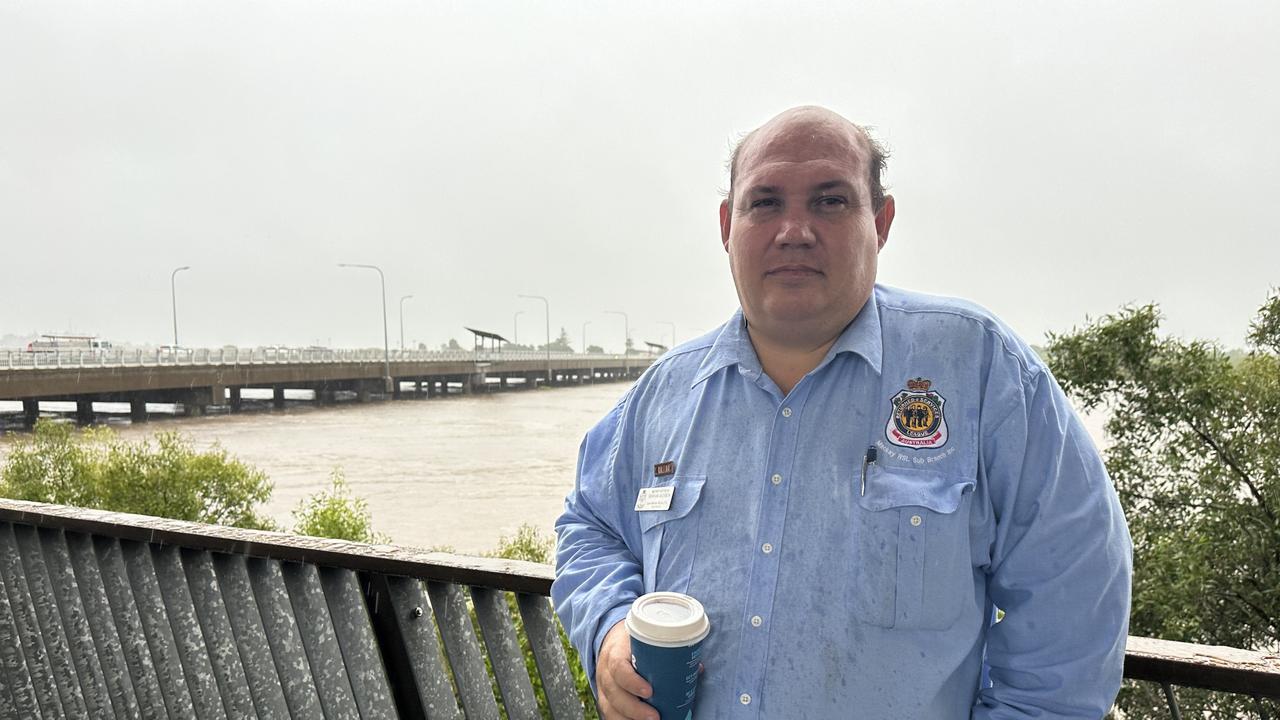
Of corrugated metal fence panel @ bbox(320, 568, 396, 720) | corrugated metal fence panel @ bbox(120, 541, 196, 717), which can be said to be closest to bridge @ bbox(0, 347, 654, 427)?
corrugated metal fence panel @ bbox(120, 541, 196, 717)

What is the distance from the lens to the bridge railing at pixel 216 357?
104 ft

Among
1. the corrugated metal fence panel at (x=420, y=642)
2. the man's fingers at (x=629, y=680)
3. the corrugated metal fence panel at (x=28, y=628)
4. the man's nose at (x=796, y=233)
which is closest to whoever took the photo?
the man's fingers at (x=629, y=680)

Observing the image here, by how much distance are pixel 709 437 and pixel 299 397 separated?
66.2 m

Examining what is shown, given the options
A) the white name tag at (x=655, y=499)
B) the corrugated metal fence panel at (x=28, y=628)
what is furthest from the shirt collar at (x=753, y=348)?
the corrugated metal fence panel at (x=28, y=628)

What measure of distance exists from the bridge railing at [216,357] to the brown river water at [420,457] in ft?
11.2

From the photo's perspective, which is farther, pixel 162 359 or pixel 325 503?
pixel 162 359

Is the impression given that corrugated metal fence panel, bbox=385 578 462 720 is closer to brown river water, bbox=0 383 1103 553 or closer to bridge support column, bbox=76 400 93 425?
brown river water, bbox=0 383 1103 553

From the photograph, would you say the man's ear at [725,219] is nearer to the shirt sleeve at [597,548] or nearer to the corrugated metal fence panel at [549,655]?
the shirt sleeve at [597,548]

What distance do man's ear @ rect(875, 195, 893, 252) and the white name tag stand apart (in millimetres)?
611

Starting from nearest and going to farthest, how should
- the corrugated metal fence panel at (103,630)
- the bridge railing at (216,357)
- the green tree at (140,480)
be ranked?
the corrugated metal fence panel at (103,630) < the green tree at (140,480) < the bridge railing at (216,357)

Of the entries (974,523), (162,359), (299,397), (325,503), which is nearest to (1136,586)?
(974,523)

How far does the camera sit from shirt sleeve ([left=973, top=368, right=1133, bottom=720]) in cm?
113

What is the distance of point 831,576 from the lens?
1.25m

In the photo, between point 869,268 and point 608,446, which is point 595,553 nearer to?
point 608,446
